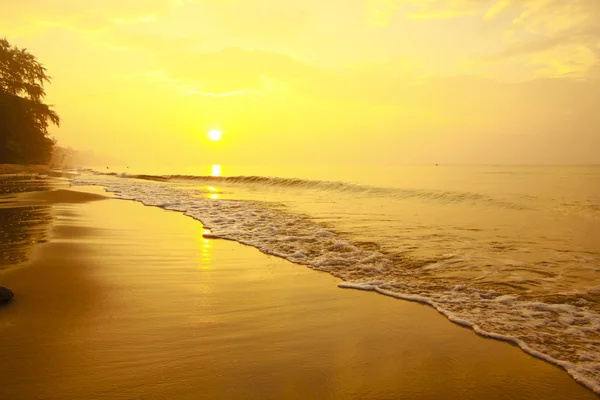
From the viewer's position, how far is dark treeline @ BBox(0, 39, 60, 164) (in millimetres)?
37188

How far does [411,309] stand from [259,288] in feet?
7.06

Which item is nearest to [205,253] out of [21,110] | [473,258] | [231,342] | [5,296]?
[5,296]

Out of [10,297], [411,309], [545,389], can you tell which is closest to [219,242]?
[10,297]

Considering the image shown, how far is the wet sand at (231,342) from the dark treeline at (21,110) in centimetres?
4081

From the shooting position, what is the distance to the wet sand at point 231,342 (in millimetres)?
2885

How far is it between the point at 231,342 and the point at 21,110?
4566 cm

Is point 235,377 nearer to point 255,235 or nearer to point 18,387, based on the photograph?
point 18,387

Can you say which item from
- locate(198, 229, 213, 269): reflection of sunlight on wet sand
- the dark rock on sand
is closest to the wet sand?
the dark rock on sand

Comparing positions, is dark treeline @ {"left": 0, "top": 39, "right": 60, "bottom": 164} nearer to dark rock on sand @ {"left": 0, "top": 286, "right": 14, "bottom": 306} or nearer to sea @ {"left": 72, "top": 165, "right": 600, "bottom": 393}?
sea @ {"left": 72, "top": 165, "right": 600, "bottom": 393}

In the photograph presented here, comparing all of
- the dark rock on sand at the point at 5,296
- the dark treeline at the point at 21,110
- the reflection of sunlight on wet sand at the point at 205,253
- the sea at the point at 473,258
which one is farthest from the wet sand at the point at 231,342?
the dark treeline at the point at 21,110

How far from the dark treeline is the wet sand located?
134ft

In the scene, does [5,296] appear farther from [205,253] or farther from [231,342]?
[205,253]

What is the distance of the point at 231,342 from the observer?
3.62 m

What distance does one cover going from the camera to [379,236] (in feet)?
32.1
